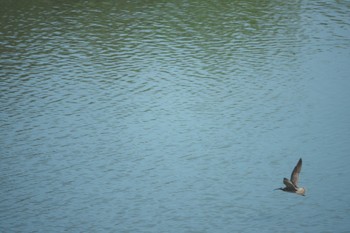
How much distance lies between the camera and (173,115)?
44.5 meters

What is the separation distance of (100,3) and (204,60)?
38.4 ft

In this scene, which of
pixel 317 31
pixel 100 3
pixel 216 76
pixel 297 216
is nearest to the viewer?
pixel 297 216

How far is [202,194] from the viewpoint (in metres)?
36.2

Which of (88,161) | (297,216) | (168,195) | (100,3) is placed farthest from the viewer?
(100,3)

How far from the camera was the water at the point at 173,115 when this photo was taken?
34938mm

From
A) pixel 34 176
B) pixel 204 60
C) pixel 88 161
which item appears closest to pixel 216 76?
pixel 204 60

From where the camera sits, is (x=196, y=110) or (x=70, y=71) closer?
(x=196, y=110)

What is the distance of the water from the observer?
3494 centimetres

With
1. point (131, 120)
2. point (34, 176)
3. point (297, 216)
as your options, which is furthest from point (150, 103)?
point (297, 216)

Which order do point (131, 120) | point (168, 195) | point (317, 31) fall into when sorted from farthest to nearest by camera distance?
point (317, 31), point (131, 120), point (168, 195)

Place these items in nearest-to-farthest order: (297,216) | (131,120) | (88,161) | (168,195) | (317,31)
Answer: (297,216), (168,195), (88,161), (131,120), (317,31)

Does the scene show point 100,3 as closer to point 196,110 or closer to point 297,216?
point 196,110

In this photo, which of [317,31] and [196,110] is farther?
[317,31]

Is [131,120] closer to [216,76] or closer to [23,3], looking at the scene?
[216,76]
